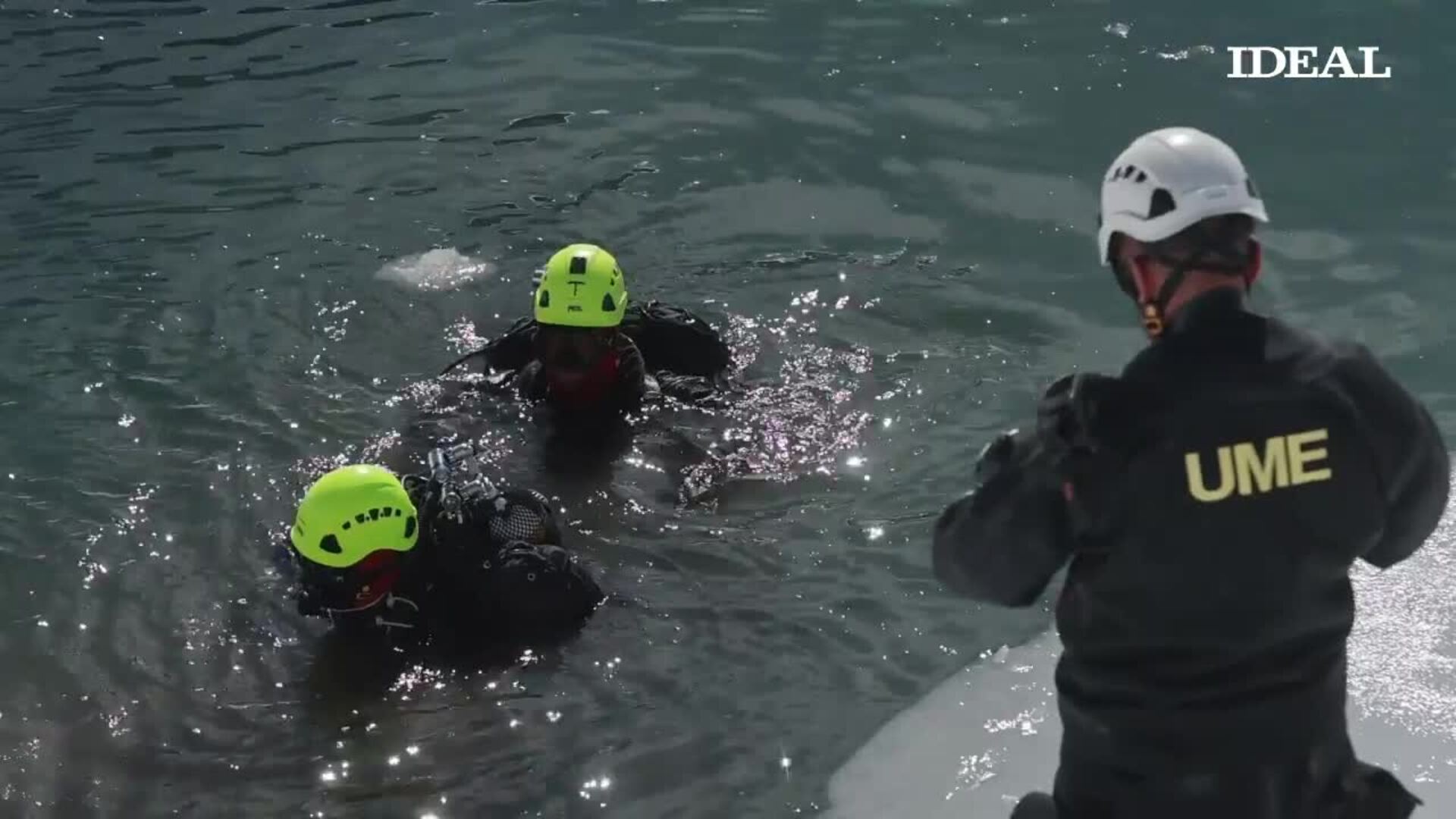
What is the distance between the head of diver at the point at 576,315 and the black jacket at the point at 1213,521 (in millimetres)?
5068

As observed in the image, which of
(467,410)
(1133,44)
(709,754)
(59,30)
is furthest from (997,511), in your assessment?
(59,30)

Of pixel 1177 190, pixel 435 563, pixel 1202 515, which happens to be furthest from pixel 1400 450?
pixel 435 563

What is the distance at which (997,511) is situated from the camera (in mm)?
2975

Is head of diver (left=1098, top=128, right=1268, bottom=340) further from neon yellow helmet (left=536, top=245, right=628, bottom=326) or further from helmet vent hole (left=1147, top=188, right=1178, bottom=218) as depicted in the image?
neon yellow helmet (left=536, top=245, right=628, bottom=326)

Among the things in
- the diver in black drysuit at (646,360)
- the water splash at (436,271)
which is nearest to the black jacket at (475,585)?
the diver in black drysuit at (646,360)

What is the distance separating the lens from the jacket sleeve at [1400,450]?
2.91 metres

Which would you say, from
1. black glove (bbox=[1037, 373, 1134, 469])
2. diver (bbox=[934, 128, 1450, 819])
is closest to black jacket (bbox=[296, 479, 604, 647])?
diver (bbox=[934, 128, 1450, 819])

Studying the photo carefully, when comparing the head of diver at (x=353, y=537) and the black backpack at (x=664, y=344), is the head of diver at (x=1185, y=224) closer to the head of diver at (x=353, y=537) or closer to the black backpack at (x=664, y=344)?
the head of diver at (x=353, y=537)

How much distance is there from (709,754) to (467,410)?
10.6 feet

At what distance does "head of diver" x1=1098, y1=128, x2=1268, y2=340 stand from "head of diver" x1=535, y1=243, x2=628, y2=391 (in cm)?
512

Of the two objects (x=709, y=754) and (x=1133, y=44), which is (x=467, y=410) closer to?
(x=709, y=754)

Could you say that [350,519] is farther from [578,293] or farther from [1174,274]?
[1174,274]

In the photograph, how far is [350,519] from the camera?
623cm

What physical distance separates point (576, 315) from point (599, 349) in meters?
0.23
